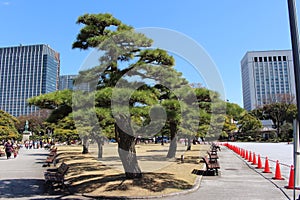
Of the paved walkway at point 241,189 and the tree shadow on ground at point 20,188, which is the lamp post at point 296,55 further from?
the tree shadow on ground at point 20,188

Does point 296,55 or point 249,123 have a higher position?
point 249,123

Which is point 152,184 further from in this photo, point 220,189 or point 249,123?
point 249,123

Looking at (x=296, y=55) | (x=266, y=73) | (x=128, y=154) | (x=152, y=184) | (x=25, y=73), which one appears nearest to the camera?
(x=296, y=55)

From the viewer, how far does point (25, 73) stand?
8419 centimetres

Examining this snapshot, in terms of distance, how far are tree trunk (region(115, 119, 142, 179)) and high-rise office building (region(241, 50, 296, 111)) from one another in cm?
10429

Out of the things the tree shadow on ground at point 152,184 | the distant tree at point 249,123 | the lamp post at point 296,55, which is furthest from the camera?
the distant tree at point 249,123

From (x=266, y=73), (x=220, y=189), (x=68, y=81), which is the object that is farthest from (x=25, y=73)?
(x=266, y=73)

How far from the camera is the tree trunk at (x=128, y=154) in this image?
956 centimetres

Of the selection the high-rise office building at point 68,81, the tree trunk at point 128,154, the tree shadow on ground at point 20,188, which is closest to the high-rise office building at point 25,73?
the high-rise office building at point 68,81

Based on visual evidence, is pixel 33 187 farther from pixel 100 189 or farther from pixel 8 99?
pixel 8 99

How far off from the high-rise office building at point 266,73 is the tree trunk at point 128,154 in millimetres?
104295

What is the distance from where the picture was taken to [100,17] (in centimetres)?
967

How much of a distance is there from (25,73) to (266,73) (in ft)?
284

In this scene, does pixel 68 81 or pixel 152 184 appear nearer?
pixel 152 184
